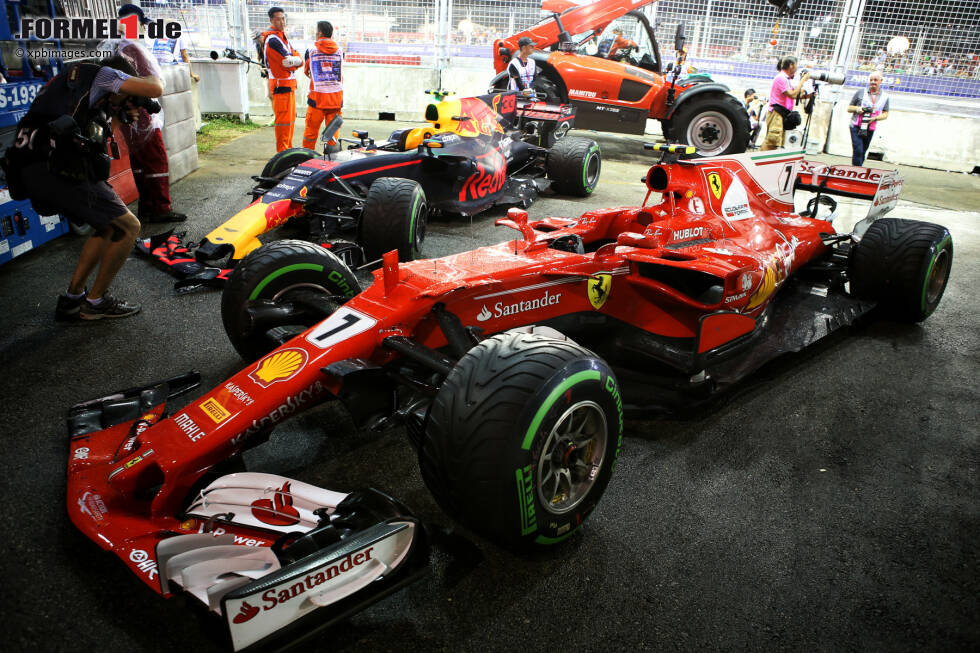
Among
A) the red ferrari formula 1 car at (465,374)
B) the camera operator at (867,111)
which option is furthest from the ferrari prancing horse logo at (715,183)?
the camera operator at (867,111)

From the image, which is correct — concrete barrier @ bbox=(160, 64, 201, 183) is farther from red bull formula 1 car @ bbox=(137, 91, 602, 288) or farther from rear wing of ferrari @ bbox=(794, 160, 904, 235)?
rear wing of ferrari @ bbox=(794, 160, 904, 235)

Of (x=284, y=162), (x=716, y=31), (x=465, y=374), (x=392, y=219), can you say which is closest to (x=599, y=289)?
(x=465, y=374)

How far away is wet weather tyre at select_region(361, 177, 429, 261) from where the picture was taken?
5.47 meters

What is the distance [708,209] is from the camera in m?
4.46

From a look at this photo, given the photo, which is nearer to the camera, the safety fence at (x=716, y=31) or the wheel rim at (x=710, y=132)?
the wheel rim at (x=710, y=132)

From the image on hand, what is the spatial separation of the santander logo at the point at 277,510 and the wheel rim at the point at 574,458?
93 centimetres

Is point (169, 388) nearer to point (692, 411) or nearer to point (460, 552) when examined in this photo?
point (460, 552)

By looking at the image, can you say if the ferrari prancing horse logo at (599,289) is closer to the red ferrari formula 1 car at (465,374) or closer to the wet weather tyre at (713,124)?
the red ferrari formula 1 car at (465,374)

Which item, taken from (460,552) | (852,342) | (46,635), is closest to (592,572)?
(460,552)

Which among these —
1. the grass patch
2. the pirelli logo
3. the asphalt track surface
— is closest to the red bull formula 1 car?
the asphalt track surface

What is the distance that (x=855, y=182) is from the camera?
17.5 feet

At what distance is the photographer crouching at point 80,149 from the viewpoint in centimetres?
417

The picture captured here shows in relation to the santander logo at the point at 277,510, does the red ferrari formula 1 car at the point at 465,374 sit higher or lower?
higher

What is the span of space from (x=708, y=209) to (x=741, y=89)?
12.4m
